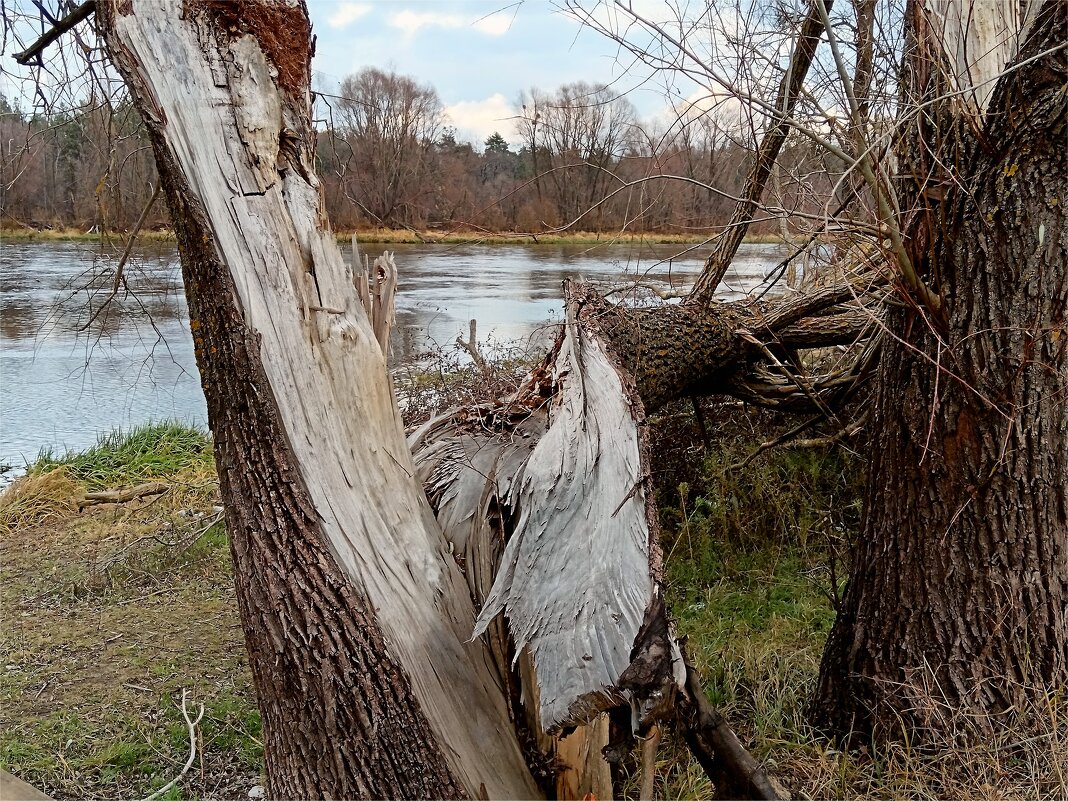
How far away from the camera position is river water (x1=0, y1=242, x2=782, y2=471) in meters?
5.04

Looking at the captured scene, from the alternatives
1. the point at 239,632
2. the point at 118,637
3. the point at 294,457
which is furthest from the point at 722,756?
the point at 118,637

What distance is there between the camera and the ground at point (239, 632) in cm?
317

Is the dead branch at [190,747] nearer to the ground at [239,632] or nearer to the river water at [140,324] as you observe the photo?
the ground at [239,632]

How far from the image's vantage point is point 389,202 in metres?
5.16

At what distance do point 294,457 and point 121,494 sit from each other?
511 cm

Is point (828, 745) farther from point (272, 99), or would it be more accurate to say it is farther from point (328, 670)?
point (272, 99)

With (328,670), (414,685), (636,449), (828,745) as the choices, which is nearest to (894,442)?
(636,449)

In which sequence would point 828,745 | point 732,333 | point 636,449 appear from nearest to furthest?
point 636,449, point 828,745, point 732,333

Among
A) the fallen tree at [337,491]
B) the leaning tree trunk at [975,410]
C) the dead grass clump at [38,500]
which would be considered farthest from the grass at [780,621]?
the dead grass clump at [38,500]

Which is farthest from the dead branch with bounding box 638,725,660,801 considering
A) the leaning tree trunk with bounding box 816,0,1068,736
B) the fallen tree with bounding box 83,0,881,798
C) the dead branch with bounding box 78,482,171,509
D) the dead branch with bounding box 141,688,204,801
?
the dead branch with bounding box 78,482,171,509

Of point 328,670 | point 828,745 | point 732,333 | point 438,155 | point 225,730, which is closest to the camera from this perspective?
point 328,670

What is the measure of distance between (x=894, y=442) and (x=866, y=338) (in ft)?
5.96

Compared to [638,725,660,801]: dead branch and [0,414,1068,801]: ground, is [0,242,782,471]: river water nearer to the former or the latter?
[0,414,1068,801]: ground

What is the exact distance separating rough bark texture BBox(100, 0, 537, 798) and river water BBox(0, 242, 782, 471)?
1.19 m
